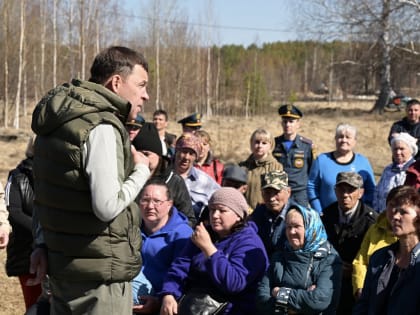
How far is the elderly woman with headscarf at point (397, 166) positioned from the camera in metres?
5.20

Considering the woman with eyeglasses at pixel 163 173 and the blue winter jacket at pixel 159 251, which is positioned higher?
the woman with eyeglasses at pixel 163 173

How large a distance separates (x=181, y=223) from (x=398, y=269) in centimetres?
155

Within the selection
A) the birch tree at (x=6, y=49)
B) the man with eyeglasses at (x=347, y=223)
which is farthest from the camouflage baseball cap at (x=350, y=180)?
the birch tree at (x=6, y=49)

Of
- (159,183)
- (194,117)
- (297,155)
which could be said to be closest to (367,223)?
(159,183)

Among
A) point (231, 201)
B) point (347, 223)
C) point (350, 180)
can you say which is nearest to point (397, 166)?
point (350, 180)

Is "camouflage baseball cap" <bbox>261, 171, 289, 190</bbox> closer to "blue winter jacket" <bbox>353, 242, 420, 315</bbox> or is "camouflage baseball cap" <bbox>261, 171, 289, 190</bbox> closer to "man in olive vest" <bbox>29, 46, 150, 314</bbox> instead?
"blue winter jacket" <bbox>353, 242, 420, 315</bbox>

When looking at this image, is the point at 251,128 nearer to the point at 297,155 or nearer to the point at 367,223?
the point at 297,155

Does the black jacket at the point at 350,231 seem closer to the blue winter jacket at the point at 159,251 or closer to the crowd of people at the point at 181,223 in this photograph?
the crowd of people at the point at 181,223

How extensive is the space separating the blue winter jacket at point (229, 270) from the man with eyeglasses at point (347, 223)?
727 mm

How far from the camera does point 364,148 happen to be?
1852 cm

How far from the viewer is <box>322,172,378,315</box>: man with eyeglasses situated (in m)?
4.17

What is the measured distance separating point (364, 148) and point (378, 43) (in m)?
5.01

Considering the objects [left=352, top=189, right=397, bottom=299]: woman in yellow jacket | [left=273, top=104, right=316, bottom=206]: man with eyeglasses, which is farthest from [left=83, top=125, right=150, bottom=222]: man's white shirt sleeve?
[left=273, top=104, right=316, bottom=206]: man with eyeglasses

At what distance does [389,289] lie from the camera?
10.5 feet
